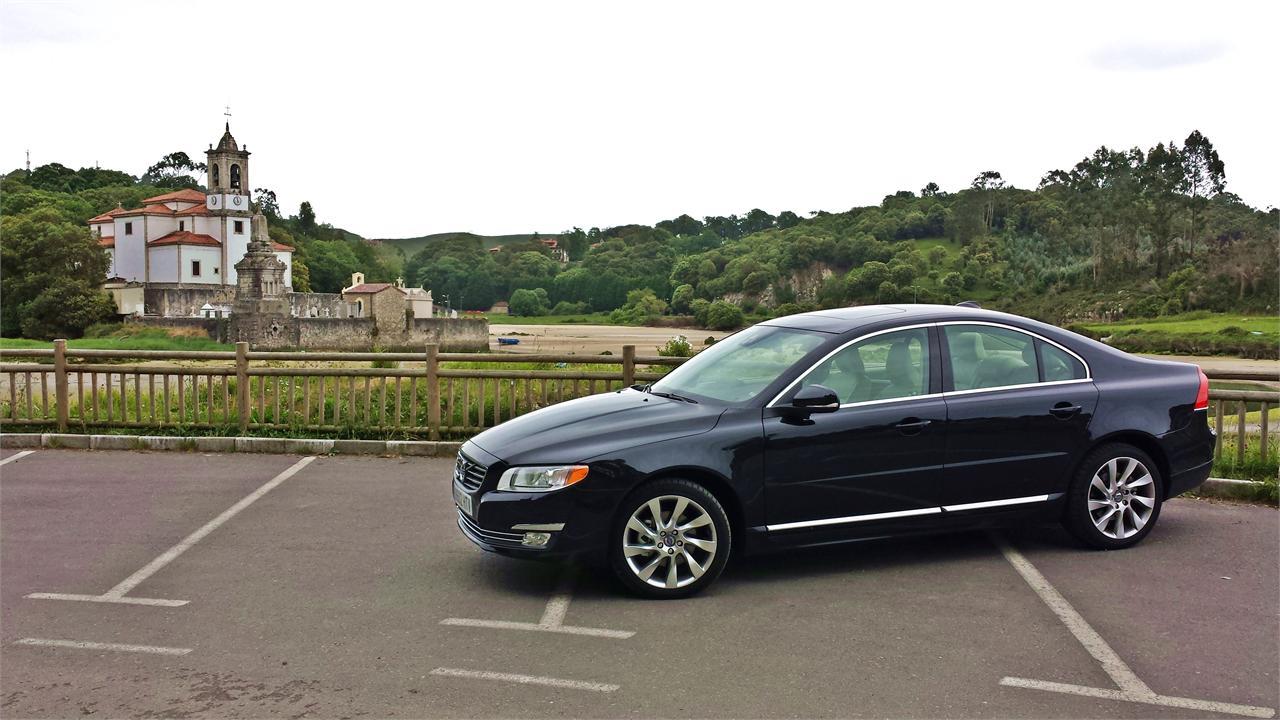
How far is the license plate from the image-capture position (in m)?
5.90

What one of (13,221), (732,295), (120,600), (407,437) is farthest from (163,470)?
(13,221)

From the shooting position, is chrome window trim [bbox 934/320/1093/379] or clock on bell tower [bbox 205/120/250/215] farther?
clock on bell tower [bbox 205/120/250/215]

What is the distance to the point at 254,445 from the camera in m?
10.7

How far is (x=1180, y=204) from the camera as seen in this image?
101 metres

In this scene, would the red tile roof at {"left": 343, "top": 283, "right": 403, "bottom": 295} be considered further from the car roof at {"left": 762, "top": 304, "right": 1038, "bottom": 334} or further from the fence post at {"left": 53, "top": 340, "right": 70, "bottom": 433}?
the car roof at {"left": 762, "top": 304, "right": 1038, "bottom": 334}

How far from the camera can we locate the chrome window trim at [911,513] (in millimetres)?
5816

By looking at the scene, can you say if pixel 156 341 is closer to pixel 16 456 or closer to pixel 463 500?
pixel 16 456

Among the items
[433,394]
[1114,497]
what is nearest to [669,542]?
[1114,497]

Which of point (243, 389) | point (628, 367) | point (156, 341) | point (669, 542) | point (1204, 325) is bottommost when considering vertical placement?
point (156, 341)

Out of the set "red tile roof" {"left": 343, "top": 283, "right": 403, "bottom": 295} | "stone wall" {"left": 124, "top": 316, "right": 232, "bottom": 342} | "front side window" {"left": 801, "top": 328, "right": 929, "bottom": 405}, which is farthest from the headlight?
"red tile roof" {"left": 343, "top": 283, "right": 403, "bottom": 295}

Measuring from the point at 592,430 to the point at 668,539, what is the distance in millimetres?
781

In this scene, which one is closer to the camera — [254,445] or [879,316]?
[879,316]

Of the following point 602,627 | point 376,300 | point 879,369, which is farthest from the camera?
point 376,300

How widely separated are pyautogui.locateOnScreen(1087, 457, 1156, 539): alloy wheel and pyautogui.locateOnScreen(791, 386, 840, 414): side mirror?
198cm
